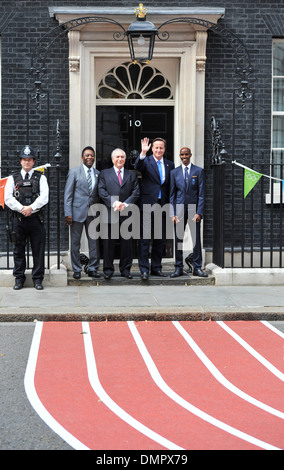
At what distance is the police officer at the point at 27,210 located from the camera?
10.5m

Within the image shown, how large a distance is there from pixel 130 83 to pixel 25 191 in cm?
323

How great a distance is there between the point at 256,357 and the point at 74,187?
5.00 m

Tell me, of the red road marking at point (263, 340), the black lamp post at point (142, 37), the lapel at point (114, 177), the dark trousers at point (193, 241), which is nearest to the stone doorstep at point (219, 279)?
the dark trousers at point (193, 241)

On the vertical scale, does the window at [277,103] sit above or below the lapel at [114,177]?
above

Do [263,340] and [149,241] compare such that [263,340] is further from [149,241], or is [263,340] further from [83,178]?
[83,178]

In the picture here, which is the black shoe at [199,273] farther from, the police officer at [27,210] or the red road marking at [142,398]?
the red road marking at [142,398]

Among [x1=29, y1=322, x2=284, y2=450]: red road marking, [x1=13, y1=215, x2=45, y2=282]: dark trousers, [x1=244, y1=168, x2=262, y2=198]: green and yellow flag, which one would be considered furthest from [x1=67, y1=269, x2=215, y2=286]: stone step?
[x1=29, y1=322, x2=284, y2=450]: red road marking

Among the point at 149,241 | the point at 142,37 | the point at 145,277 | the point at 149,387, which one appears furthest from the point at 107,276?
the point at 149,387

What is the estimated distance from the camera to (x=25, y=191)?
34.8ft

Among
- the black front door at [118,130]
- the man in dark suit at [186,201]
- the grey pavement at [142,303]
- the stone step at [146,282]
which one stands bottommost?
the grey pavement at [142,303]
